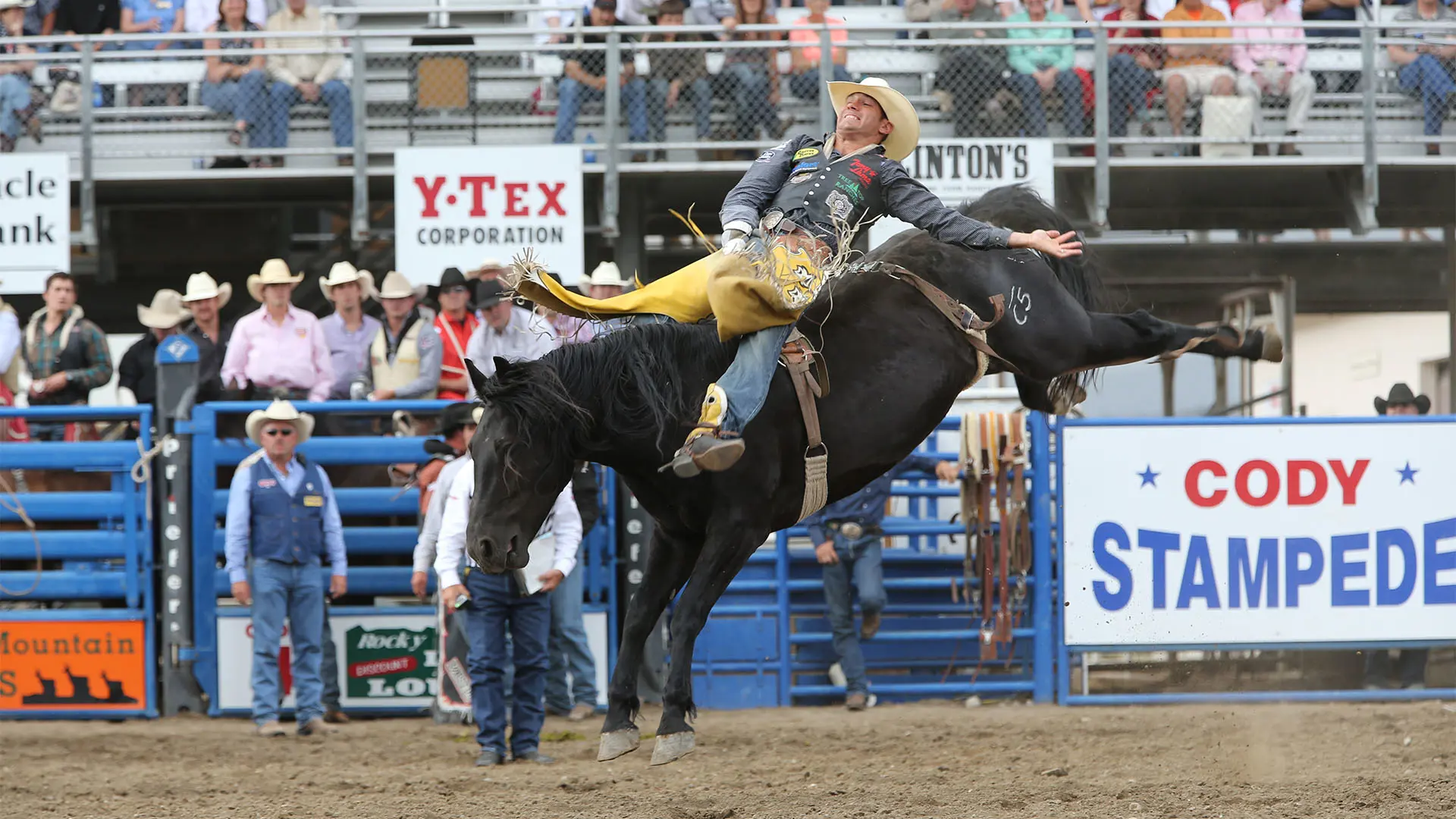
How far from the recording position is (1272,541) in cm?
870

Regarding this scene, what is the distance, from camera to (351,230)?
12.2 m

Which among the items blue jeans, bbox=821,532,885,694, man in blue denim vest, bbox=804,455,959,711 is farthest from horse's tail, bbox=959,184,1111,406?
blue jeans, bbox=821,532,885,694

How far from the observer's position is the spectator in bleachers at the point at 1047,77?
34.8 feet

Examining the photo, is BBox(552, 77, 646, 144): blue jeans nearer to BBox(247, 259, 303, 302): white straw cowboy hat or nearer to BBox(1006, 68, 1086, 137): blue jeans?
BBox(247, 259, 303, 302): white straw cowboy hat

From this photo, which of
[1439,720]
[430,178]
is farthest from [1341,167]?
[430,178]

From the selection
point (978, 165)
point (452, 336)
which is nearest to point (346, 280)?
point (452, 336)

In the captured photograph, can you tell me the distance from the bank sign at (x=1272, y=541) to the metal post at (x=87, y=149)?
696 cm

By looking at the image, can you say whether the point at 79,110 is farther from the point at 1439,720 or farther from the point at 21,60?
the point at 1439,720

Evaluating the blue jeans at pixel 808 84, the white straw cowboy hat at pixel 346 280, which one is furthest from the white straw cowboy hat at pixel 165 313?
the blue jeans at pixel 808 84

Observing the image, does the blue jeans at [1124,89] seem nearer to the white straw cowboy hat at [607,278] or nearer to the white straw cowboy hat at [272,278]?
the white straw cowboy hat at [607,278]

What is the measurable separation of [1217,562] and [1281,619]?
0.49 metres

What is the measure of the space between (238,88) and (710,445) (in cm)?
728

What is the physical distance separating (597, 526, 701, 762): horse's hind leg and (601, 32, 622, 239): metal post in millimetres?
5236

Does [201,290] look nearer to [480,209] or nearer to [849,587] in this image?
[480,209]
